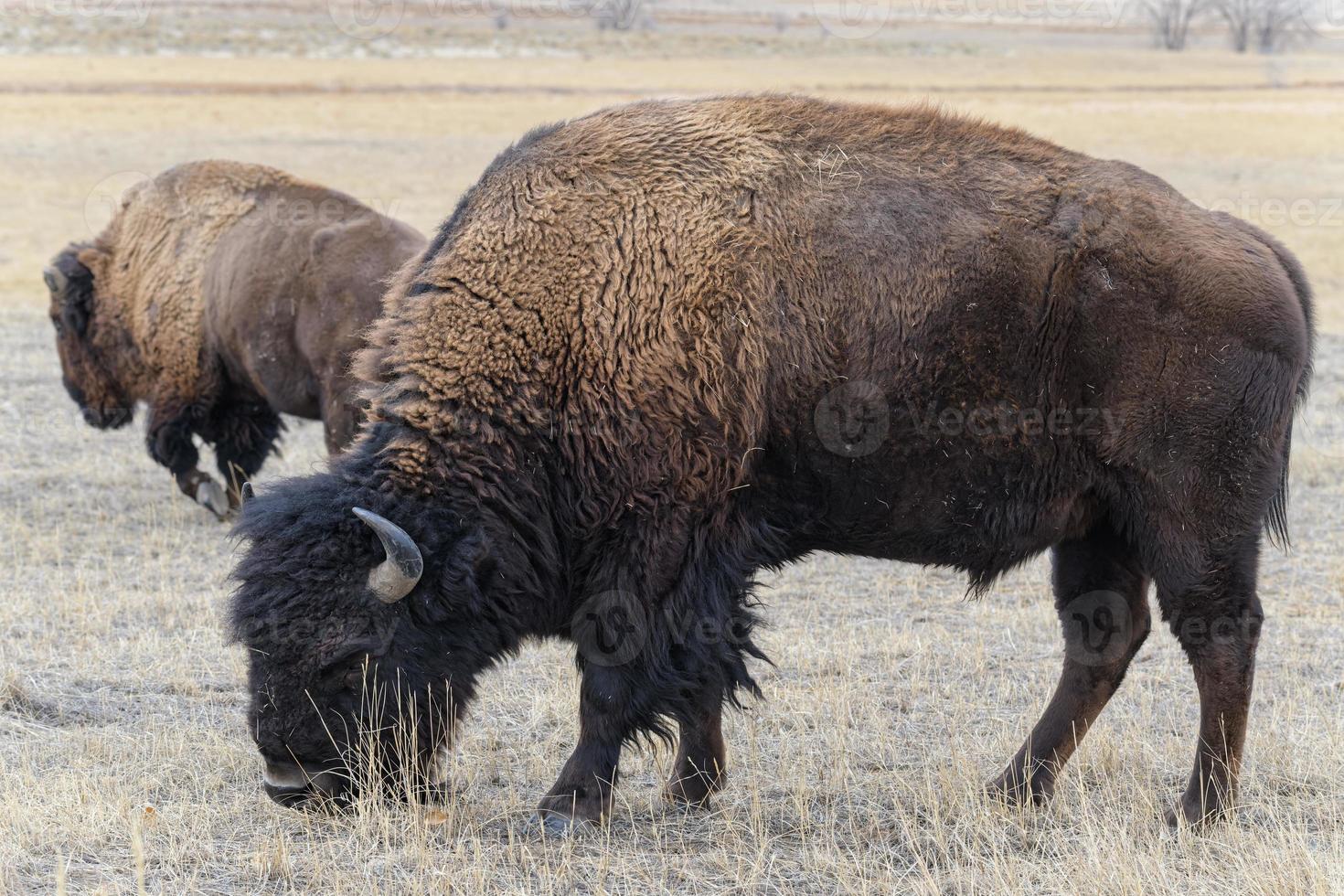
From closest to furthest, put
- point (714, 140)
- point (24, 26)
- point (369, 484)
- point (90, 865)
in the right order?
point (90, 865)
point (369, 484)
point (714, 140)
point (24, 26)

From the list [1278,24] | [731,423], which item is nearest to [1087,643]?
[731,423]

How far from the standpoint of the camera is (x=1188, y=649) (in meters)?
4.76

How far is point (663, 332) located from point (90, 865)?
2.47m

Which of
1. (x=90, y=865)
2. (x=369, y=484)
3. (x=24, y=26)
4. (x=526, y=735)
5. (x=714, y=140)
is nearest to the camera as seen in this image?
(x=90, y=865)

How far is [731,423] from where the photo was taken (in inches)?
177

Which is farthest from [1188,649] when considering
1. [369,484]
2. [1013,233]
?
[369,484]

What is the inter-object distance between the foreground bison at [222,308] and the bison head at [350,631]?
4091 millimetres

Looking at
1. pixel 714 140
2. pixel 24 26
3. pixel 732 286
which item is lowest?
pixel 24 26

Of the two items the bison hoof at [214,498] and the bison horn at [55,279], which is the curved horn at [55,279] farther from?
the bison hoof at [214,498]

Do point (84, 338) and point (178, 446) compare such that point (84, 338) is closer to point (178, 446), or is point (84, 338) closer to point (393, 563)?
point (178, 446)

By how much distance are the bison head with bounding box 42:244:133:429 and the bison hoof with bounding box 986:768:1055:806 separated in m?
7.72

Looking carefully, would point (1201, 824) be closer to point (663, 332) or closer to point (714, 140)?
point (663, 332)

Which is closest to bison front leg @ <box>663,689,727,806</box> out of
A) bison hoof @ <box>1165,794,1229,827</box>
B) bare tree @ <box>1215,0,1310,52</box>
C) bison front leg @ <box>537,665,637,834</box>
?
bison front leg @ <box>537,665,637,834</box>

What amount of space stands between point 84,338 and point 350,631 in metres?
7.12
